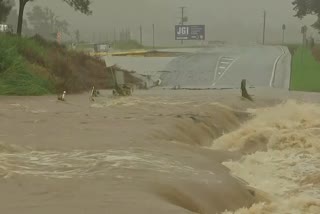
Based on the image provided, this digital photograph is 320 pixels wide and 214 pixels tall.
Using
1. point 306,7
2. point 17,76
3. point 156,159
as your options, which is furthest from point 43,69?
point 306,7

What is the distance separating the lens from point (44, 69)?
90.8 ft

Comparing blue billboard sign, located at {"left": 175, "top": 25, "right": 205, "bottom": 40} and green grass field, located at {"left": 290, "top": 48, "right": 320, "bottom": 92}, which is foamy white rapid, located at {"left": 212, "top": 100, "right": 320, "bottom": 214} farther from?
blue billboard sign, located at {"left": 175, "top": 25, "right": 205, "bottom": 40}

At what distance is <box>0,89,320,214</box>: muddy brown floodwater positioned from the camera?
8281mm

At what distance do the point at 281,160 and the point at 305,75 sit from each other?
71.3 feet

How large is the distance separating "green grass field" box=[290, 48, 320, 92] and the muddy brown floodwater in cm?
907

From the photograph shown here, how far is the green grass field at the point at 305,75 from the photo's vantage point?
A: 2950 cm

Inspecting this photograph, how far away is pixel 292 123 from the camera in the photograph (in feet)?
57.2

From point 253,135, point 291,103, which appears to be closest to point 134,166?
point 253,135

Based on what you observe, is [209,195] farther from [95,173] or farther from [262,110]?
[262,110]

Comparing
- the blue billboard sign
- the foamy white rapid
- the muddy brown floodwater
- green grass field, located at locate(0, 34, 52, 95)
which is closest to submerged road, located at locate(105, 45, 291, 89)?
green grass field, located at locate(0, 34, 52, 95)

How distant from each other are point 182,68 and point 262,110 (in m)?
17.4

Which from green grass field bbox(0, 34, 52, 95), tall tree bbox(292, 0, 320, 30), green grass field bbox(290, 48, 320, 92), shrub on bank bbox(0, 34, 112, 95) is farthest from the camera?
tall tree bbox(292, 0, 320, 30)

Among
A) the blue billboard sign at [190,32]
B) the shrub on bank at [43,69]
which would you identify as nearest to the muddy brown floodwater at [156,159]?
the shrub on bank at [43,69]

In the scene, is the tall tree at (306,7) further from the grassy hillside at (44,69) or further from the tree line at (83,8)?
the grassy hillside at (44,69)
